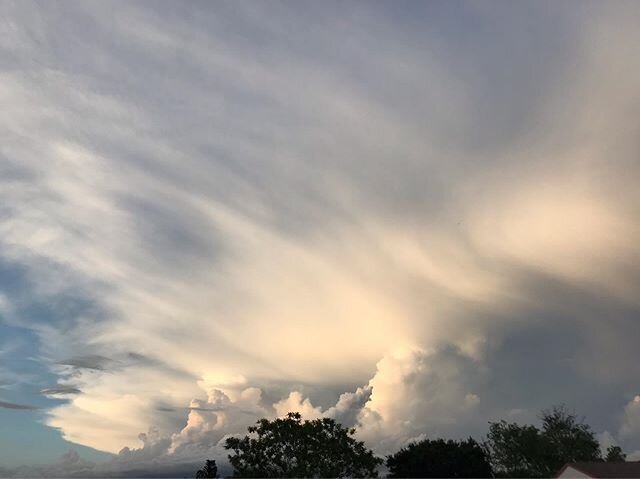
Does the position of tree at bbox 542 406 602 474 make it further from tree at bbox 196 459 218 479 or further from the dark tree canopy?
tree at bbox 196 459 218 479

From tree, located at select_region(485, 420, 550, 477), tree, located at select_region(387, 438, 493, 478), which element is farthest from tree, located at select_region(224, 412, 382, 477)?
tree, located at select_region(485, 420, 550, 477)

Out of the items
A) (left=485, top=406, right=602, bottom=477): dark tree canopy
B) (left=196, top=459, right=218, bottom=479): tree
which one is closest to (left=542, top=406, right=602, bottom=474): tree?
(left=485, top=406, right=602, bottom=477): dark tree canopy

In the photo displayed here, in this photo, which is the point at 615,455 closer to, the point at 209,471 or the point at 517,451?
the point at 517,451

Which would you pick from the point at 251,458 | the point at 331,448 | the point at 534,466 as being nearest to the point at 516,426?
the point at 534,466

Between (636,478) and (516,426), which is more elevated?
(516,426)

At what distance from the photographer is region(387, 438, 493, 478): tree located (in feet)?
248

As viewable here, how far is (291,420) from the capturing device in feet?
234

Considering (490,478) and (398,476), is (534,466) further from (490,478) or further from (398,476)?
(398,476)

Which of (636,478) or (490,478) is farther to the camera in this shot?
(490,478)

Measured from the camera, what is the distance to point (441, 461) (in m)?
76.1

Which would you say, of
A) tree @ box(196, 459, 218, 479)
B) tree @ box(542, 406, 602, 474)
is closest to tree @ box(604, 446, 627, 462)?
tree @ box(542, 406, 602, 474)

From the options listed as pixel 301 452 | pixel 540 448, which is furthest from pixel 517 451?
pixel 301 452

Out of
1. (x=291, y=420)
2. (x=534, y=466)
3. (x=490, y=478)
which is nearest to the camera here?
(x=291, y=420)

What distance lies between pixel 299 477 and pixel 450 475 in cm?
2356
